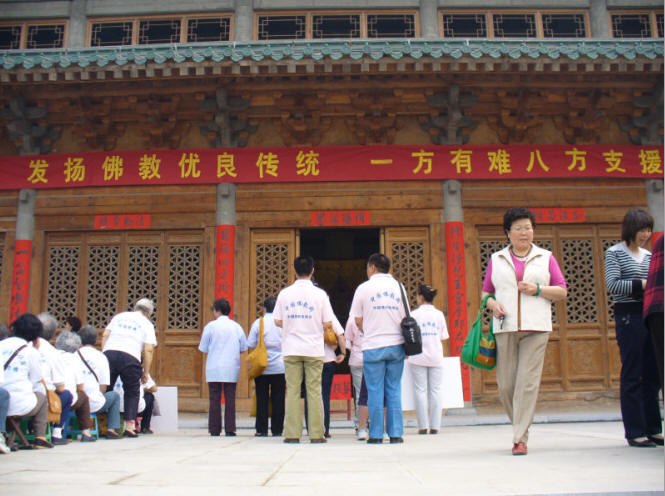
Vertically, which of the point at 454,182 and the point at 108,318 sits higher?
the point at 454,182

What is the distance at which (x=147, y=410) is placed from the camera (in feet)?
25.5

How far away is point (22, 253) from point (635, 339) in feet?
28.6

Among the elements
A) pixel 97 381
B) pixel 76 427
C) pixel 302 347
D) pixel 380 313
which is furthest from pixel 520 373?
pixel 76 427

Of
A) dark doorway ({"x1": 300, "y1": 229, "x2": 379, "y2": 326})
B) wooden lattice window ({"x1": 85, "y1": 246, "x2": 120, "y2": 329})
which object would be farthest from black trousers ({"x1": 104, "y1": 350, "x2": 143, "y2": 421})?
dark doorway ({"x1": 300, "y1": 229, "x2": 379, "y2": 326})

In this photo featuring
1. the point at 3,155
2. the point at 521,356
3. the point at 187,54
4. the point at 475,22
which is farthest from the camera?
the point at 475,22

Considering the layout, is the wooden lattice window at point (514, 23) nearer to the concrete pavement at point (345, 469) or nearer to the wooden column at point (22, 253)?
the wooden column at point (22, 253)

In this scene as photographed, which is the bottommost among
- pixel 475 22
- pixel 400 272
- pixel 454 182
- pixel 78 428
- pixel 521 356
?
pixel 78 428

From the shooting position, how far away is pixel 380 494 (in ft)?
9.31

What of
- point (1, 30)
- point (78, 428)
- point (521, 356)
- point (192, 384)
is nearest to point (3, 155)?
point (1, 30)

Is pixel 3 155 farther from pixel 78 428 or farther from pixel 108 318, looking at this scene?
pixel 78 428

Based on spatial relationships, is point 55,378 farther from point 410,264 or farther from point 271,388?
point 410,264

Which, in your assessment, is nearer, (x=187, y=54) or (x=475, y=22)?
(x=187, y=54)

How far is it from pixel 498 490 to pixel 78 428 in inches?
→ 202

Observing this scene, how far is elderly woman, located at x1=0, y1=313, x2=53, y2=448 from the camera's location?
5.22 m
